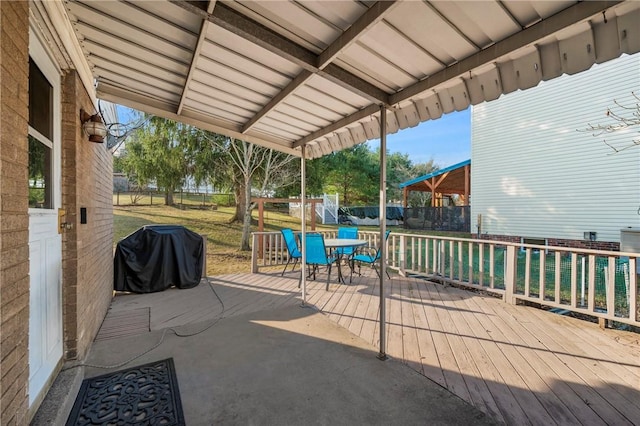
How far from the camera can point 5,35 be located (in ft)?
3.95

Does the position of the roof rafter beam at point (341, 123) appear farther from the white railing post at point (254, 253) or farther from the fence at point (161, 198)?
the fence at point (161, 198)

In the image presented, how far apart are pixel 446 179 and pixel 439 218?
2.40 meters

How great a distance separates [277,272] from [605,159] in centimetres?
894

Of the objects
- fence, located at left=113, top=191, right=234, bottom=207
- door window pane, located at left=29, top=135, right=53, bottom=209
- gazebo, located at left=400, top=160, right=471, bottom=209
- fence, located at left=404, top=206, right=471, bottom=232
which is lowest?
fence, located at left=404, top=206, right=471, bottom=232

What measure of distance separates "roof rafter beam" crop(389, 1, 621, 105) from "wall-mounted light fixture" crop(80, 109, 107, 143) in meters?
2.83

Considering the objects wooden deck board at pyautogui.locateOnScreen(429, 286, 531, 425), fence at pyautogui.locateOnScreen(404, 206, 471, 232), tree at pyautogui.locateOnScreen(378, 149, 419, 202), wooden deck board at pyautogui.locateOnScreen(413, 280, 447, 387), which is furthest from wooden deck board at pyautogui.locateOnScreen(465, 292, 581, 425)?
tree at pyautogui.locateOnScreen(378, 149, 419, 202)

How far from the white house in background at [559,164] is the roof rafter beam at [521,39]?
8478mm

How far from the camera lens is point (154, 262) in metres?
4.85

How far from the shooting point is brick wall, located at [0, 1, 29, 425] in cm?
118

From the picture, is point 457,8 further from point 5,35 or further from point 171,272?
point 171,272

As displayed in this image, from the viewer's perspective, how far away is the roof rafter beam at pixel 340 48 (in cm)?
156

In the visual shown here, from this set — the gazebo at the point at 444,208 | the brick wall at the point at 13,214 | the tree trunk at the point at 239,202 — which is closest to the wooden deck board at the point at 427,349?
the brick wall at the point at 13,214

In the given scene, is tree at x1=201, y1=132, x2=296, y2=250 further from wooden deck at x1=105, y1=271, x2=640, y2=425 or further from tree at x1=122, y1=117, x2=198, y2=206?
wooden deck at x1=105, y1=271, x2=640, y2=425

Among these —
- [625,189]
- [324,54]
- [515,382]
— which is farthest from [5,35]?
[625,189]
